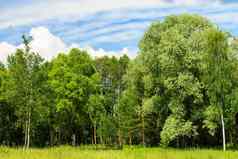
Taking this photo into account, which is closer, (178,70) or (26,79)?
(26,79)

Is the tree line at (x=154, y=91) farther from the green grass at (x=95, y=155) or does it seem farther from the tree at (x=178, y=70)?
the green grass at (x=95, y=155)

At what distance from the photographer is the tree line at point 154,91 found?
4625 cm

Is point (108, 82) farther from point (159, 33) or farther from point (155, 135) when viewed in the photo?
point (159, 33)

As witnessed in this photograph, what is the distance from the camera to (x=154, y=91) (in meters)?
54.3

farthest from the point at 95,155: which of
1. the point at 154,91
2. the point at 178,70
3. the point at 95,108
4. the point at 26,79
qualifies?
the point at 95,108

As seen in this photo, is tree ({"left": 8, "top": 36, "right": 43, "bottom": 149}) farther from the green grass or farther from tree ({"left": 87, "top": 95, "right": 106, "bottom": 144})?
the green grass

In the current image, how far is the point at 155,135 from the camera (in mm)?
63000

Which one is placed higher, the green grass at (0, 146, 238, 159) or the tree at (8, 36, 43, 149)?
the tree at (8, 36, 43, 149)

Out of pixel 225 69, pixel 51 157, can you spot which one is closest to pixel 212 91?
pixel 225 69

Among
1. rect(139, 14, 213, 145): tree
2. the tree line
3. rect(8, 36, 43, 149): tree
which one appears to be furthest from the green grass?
rect(139, 14, 213, 145): tree

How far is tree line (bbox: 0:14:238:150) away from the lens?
46.2m

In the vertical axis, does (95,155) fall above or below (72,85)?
below

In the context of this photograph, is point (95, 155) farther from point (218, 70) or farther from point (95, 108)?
point (95, 108)

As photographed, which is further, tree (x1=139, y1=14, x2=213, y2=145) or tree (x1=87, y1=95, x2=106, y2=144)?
tree (x1=87, y1=95, x2=106, y2=144)
